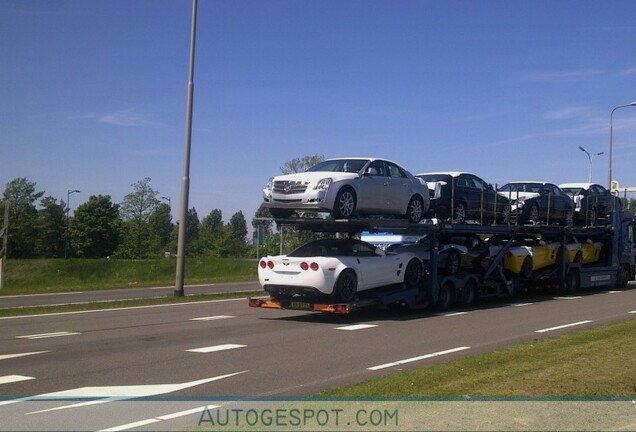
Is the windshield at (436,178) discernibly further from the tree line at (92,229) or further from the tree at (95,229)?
the tree at (95,229)

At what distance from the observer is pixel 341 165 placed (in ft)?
54.1

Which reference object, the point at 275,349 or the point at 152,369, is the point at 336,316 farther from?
the point at 152,369

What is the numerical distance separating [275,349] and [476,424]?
18.5 feet

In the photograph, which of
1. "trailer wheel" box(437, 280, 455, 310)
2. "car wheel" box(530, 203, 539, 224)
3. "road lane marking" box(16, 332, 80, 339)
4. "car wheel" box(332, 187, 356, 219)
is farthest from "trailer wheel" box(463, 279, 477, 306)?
"road lane marking" box(16, 332, 80, 339)

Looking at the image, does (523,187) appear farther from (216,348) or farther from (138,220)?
(138,220)

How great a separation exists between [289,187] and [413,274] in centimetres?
387

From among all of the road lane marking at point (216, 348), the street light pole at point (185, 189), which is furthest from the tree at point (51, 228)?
the road lane marking at point (216, 348)

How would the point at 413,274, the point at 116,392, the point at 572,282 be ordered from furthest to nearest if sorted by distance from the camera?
the point at 572,282, the point at 413,274, the point at 116,392

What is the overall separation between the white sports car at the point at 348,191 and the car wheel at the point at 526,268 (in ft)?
18.4

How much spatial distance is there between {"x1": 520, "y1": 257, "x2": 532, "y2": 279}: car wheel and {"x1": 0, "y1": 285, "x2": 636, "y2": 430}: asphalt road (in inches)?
93.2

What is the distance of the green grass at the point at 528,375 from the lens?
8086 mm

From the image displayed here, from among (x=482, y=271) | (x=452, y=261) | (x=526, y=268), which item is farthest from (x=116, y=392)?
(x=526, y=268)

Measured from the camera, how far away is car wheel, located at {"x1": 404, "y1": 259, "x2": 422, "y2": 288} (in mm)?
17406

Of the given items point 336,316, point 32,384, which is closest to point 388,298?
point 336,316
